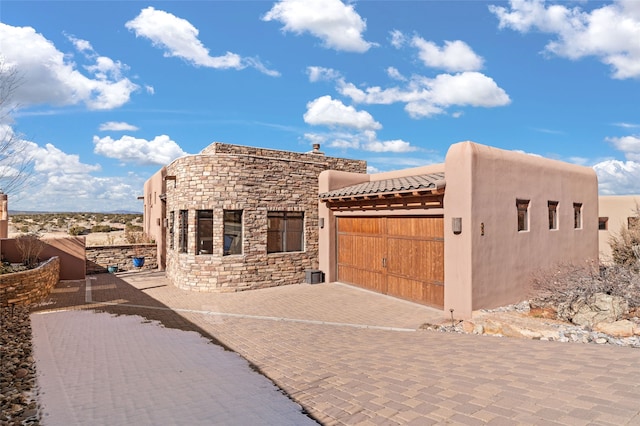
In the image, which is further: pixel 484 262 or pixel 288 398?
pixel 484 262

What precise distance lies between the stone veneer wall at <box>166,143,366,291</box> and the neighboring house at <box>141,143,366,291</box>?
0.03 m

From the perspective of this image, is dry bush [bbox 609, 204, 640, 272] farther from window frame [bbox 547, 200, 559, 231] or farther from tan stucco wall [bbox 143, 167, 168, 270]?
tan stucco wall [bbox 143, 167, 168, 270]

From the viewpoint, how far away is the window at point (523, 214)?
34.1 ft

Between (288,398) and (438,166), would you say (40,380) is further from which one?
(438,166)

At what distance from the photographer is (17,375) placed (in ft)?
18.4

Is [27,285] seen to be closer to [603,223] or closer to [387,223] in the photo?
[387,223]

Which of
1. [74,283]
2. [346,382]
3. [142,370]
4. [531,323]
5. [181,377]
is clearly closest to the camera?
[346,382]

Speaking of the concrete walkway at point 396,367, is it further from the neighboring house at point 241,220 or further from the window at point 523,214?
the window at point 523,214

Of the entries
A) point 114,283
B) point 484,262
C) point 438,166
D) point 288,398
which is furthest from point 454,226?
point 114,283

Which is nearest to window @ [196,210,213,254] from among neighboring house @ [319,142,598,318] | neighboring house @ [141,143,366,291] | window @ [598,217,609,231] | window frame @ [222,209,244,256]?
neighboring house @ [141,143,366,291]

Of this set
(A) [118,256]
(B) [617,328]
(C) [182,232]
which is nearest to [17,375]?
(C) [182,232]

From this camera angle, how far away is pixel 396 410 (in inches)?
155

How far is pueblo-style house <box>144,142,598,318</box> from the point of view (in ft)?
30.5

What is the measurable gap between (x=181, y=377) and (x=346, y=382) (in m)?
2.42
